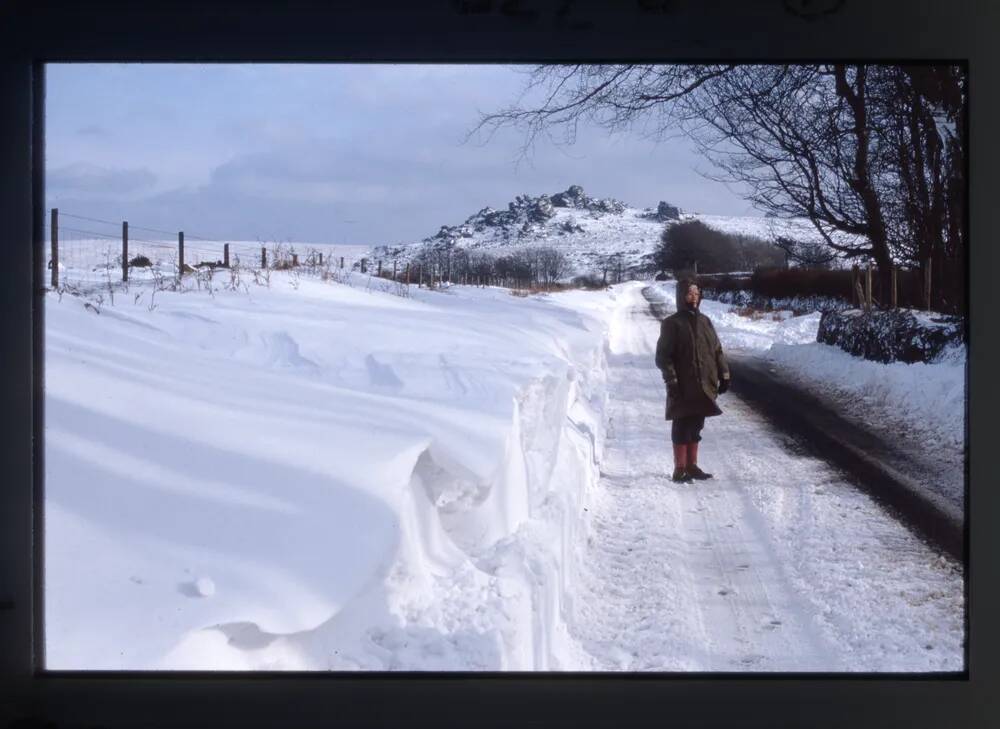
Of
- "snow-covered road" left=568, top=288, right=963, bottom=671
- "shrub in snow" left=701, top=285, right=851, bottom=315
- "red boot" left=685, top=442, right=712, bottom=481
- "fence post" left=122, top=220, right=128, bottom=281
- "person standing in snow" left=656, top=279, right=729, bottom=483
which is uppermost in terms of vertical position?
"fence post" left=122, top=220, right=128, bottom=281

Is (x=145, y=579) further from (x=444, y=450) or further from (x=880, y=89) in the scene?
(x=880, y=89)

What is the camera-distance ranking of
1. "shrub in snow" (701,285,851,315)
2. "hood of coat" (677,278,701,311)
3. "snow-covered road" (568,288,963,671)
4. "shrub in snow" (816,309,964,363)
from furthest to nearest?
"hood of coat" (677,278,701,311)
"shrub in snow" (701,285,851,315)
"shrub in snow" (816,309,964,363)
"snow-covered road" (568,288,963,671)

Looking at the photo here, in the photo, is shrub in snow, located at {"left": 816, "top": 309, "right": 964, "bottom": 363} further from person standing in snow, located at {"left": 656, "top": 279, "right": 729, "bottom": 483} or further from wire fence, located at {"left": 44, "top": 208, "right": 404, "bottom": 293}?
wire fence, located at {"left": 44, "top": 208, "right": 404, "bottom": 293}

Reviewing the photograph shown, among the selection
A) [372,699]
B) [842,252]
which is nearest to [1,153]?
[372,699]

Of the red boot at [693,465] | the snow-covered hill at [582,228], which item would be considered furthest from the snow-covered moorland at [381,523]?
the snow-covered hill at [582,228]

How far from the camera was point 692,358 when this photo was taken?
4125 mm

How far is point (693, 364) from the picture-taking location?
4121mm

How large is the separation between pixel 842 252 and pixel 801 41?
2.96ft

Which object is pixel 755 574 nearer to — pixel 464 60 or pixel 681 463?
pixel 681 463

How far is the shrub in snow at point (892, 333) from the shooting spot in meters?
3.86

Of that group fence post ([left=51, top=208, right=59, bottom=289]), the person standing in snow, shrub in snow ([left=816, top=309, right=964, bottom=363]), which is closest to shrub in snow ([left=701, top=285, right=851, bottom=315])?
shrub in snow ([left=816, top=309, right=964, bottom=363])

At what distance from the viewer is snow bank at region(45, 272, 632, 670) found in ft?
10.7

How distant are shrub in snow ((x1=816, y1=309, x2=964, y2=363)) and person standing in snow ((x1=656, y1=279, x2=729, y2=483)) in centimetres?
49

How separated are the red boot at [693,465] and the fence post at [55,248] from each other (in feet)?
9.14
